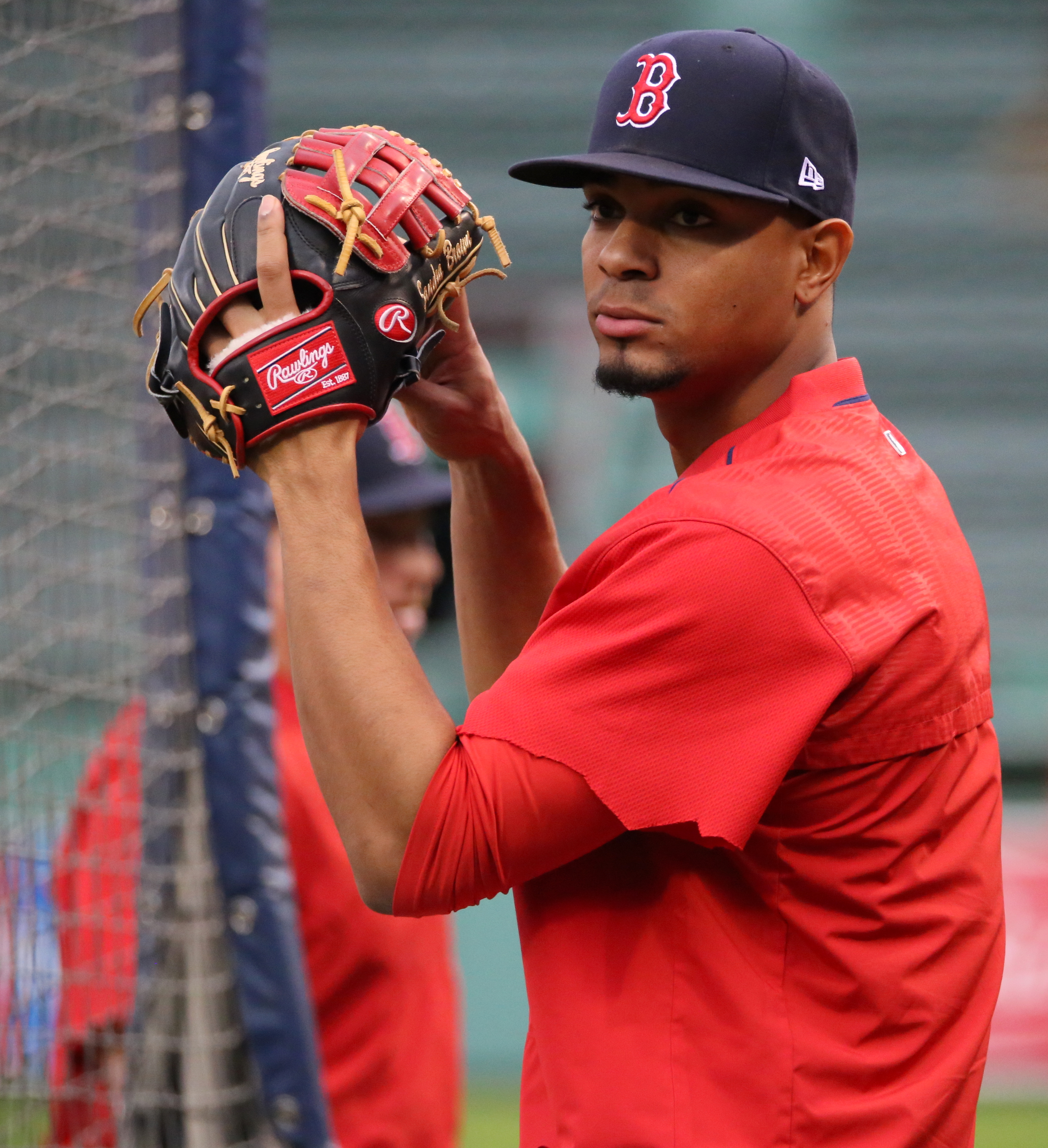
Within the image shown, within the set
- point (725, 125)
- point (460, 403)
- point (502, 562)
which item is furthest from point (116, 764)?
point (725, 125)

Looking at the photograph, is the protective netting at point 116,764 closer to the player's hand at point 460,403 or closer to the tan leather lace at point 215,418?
the player's hand at point 460,403

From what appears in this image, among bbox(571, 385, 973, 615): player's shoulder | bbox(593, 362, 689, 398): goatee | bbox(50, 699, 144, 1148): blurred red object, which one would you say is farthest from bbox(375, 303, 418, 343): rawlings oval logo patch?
bbox(50, 699, 144, 1148): blurred red object

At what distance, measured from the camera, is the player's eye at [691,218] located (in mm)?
1615

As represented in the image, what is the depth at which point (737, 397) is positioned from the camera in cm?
170

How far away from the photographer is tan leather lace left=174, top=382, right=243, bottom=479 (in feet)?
5.10

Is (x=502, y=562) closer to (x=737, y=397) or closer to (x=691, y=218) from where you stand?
(x=737, y=397)

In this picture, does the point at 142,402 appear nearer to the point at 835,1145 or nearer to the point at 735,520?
the point at 735,520

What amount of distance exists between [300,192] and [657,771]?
727mm

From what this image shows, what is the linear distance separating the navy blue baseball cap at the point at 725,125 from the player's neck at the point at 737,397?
5.8 inches

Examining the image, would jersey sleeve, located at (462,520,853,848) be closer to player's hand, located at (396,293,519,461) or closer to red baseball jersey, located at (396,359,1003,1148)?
red baseball jersey, located at (396,359,1003,1148)

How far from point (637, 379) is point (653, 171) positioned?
221 millimetres

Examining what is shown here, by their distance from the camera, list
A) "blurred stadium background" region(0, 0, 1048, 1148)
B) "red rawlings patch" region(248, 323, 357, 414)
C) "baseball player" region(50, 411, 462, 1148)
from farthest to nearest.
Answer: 1. "blurred stadium background" region(0, 0, 1048, 1148)
2. "baseball player" region(50, 411, 462, 1148)
3. "red rawlings patch" region(248, 323, 357, 414)

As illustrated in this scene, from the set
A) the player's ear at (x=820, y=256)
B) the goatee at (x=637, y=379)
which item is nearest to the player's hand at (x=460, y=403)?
the goatee at (x=637, y=379)

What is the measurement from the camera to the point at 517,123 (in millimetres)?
8352
